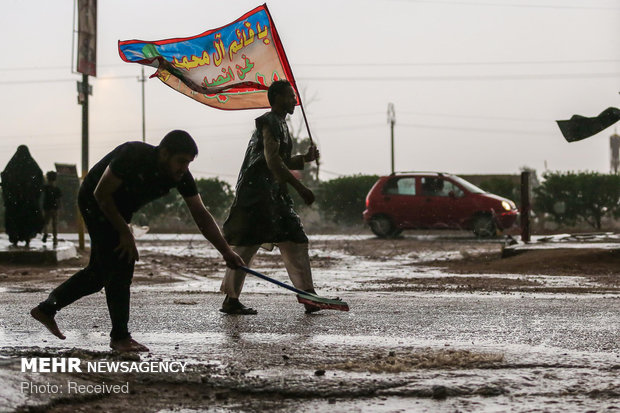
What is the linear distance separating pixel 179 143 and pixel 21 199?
13088mm

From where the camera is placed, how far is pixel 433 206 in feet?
82.8

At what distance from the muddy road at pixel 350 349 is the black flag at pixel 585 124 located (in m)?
3.18

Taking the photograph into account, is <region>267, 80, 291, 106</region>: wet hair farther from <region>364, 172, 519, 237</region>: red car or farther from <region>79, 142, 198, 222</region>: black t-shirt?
<region>364, 172, 519, 237</region>: red car

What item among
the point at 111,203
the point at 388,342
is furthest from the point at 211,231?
the point at 388,342

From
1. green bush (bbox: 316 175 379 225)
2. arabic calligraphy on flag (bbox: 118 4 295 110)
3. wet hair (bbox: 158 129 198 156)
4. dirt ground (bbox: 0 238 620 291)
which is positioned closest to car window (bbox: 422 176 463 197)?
dirt ground (bbox: 0 238 620 291)

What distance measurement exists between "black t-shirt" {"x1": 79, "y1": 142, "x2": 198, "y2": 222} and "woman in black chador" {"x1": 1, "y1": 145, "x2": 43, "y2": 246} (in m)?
12.5

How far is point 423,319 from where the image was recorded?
23.3 feet

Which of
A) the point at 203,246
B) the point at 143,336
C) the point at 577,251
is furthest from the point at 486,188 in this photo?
the point at 143,336

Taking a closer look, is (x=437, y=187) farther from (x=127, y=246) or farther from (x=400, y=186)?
(x=127, y=246)

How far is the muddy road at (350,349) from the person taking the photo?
13.6ft

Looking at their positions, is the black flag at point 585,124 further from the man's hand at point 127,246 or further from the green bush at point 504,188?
the green bush at point 504,188

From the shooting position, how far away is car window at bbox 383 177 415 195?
25.6 metres

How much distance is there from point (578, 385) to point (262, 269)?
1029 cm

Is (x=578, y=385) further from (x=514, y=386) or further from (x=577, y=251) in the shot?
(x=577, y=251)
